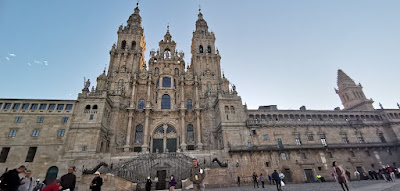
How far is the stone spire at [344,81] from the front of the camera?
4645 centimetres

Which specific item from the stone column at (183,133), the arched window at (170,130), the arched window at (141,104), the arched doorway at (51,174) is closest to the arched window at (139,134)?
the arched window at (141,104)

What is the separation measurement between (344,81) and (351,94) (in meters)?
4.24

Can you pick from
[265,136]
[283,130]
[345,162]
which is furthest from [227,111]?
[345,162]

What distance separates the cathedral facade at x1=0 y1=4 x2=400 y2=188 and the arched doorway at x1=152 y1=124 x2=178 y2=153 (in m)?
0.16

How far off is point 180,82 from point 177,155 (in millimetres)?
15982

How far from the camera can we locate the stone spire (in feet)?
152

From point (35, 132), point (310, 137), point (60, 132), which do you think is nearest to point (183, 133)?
point (60, 132)

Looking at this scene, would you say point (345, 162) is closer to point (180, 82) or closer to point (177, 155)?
point (177, 155)

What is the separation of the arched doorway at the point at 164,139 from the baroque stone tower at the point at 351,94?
41034 mm

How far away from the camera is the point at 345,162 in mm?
29672

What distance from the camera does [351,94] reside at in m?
44.7

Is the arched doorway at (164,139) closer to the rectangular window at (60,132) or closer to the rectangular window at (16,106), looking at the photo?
the rectangular window at (60,132)

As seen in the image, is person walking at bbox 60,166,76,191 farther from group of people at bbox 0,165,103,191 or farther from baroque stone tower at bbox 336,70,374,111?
baroque stone tower at bbox 336,70,374,111

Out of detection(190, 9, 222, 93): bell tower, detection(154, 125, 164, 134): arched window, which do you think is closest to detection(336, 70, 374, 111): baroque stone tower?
detection(190, 9, 222, 93): bell tower
